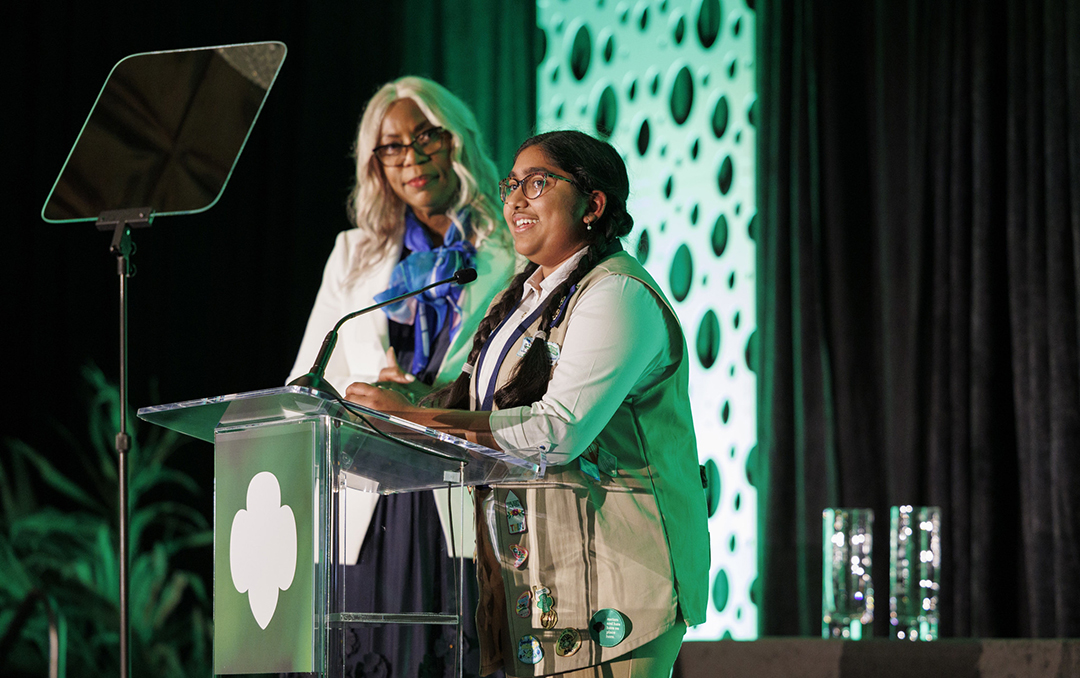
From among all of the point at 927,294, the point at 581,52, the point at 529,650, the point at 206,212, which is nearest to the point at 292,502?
the point at 529,650

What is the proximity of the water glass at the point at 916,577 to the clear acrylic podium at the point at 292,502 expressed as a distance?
169 cm

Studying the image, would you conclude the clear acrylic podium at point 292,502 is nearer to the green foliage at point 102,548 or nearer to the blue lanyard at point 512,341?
the blue lanyard at point 512,341

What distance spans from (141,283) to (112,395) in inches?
15.6

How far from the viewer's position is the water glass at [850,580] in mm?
2887

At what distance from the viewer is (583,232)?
5.92ft

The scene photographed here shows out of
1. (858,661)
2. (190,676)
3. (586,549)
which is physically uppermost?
(586,549)

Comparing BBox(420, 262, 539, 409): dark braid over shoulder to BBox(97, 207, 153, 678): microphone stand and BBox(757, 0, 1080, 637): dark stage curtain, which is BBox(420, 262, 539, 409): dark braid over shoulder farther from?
BBox(757, 0, 1080, 637): dark stage curtain

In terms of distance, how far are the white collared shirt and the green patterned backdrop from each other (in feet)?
7.08

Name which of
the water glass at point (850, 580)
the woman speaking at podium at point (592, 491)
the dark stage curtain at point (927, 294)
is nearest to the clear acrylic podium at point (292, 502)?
the woman speaking at podium at point (592, 491)

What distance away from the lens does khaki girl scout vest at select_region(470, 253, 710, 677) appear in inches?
61.7

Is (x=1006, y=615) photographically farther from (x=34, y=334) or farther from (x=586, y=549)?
(x=34, y=334)

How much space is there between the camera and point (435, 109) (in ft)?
9.16

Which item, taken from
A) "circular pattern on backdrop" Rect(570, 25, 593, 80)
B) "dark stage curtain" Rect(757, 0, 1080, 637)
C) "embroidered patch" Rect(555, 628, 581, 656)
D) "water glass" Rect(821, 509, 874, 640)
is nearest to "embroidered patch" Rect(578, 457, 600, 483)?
"embroidered patch" Rect(555, 628, 581, 656)

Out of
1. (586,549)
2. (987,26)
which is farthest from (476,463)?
(987,26)
